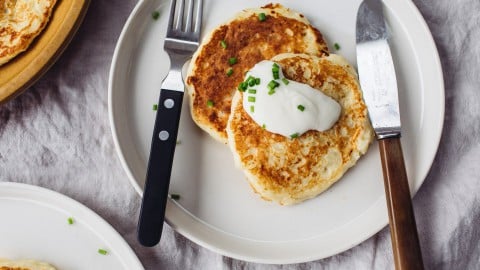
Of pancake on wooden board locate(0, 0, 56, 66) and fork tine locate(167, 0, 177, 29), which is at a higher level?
fork tine locate(167, 0, 177, 29)

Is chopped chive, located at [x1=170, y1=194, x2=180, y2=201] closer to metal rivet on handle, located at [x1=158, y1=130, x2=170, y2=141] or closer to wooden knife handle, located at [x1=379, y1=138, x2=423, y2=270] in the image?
metal rivet on handle, located at [x1=158, y1=130, x2=170, y2=141]

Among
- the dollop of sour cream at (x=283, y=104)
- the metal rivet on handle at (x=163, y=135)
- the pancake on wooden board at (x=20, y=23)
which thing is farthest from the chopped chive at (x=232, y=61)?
the pancake on wooden board at (x=20, y=23)

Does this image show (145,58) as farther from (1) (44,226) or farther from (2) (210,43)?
(1) (44,226)

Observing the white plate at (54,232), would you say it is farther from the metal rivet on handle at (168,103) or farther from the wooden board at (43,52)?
the metal rivet on handle at (168,103)

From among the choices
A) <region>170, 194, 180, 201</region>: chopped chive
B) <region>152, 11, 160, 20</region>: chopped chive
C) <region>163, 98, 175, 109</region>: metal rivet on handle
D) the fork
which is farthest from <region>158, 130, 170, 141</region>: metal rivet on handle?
<region>152, 11, 160, 20</region>: chopped chive

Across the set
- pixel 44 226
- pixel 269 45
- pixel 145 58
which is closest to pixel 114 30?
pixel 145 58

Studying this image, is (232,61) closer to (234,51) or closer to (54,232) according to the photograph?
(234,51)

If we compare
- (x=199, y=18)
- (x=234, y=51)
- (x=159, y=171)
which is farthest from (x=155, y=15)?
(x=159, y=171)
